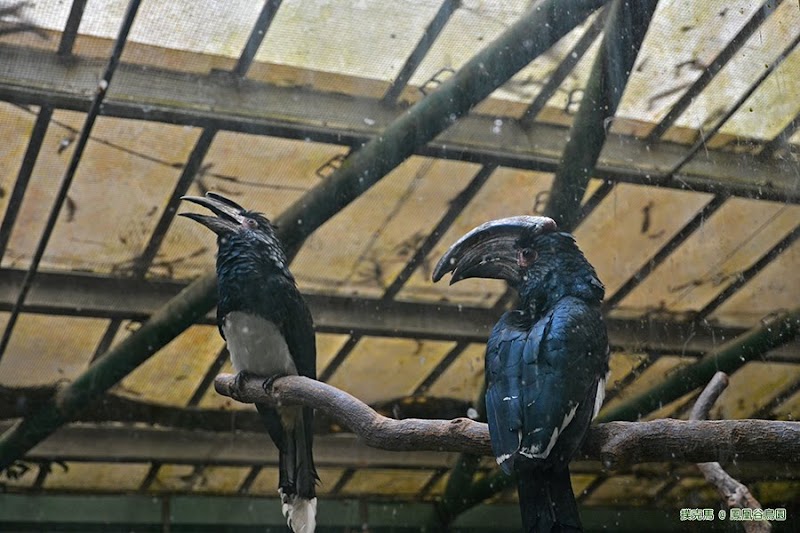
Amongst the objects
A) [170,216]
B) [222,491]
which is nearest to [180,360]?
[170,216]

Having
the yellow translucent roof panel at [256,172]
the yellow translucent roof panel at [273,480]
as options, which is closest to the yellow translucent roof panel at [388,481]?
the yellow translucent roof panel at [273,480]

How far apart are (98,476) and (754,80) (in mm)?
3711

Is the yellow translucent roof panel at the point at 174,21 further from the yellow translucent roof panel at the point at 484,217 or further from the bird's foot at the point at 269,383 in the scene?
the bird's foot at the point at 269,383

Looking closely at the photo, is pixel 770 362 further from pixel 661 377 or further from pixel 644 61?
pixel 644 61

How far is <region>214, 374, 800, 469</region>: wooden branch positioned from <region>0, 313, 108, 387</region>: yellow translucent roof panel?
2226mm

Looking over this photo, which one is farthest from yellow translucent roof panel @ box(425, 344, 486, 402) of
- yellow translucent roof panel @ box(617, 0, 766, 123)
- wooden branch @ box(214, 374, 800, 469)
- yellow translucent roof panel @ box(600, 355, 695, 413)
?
wooden branch @ box(214, 374, 800, 469)

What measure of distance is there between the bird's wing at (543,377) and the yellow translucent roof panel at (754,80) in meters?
1.57

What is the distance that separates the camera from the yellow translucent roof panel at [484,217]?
13.8ft

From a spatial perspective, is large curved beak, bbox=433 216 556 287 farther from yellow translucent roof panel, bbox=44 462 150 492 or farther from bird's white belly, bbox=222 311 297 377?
yellow translucent roof panel, bbox=44 462 150 492

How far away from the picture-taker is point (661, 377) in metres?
3.56

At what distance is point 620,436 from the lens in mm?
1944

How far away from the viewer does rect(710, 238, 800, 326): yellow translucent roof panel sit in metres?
3.37

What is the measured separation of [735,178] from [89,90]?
7.74 feet

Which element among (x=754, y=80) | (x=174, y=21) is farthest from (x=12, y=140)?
(x=754, y=80)
